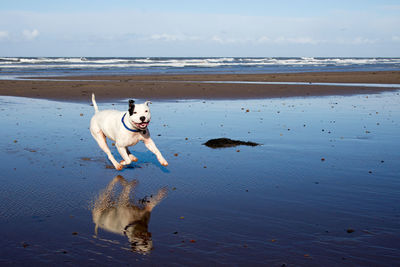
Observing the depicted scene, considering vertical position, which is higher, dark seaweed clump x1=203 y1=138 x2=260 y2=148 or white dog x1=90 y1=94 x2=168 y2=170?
dark seaweed clump x1=203 y1=138 x2=260 y2=148

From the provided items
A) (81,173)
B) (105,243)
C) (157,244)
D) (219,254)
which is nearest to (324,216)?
(219,254)

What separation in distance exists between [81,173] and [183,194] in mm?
2499

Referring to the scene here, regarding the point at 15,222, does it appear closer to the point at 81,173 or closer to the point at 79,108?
the point at 81,173

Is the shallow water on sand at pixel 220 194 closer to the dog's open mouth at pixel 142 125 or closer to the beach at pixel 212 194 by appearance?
the beach at pixel 212 194

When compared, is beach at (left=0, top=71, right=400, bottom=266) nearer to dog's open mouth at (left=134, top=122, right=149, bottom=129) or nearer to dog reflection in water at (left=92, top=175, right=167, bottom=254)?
dog reflection in water at (left=92, top=175, right=167, bottom=254)

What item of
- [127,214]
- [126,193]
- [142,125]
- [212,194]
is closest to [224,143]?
[142,125]

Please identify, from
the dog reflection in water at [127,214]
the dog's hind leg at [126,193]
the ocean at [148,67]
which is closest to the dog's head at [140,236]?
the dog reflection in water at [127,214]

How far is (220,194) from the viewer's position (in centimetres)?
788

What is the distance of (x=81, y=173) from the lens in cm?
936

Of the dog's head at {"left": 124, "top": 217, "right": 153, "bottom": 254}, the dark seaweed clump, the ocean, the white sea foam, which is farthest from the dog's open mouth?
the white sea foam

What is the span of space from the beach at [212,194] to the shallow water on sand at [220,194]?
25 mm

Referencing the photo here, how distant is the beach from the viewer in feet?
18.2

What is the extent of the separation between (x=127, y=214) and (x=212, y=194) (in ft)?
5.21

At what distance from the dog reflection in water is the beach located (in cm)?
3
